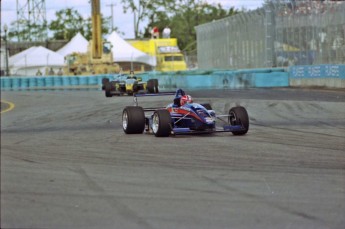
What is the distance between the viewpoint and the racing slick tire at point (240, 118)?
8.77m

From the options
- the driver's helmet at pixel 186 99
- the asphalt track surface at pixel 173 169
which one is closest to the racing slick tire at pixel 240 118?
the asphalt track surface at pixel 173 169

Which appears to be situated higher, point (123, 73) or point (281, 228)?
point (123, 73)

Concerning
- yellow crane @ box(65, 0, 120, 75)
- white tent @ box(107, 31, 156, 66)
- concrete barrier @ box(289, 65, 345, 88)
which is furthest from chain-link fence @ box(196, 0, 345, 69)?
yellow crane @ box(65, 0, 120, 75)

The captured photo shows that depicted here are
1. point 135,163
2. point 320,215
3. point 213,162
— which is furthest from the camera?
point 213,162

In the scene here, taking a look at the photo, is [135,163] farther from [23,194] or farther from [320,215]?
[23,194]

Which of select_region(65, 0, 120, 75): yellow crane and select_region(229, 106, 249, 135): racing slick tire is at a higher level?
select_region(65, 0, 120, 75): yellow crane

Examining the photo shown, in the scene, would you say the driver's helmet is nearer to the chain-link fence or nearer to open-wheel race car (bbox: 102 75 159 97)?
open-wheel race car (bbox: 102 75 159 97)

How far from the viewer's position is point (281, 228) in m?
4.55

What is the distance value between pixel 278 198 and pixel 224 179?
1.47 feet

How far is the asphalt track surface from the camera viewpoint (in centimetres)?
369

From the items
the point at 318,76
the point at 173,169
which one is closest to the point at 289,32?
the point at 318,76

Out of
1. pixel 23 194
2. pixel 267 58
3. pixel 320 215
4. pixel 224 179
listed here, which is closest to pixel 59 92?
pixel 224 179

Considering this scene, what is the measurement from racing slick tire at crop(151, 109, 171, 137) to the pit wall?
0.57 m

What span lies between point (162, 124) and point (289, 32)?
6.85 ft
